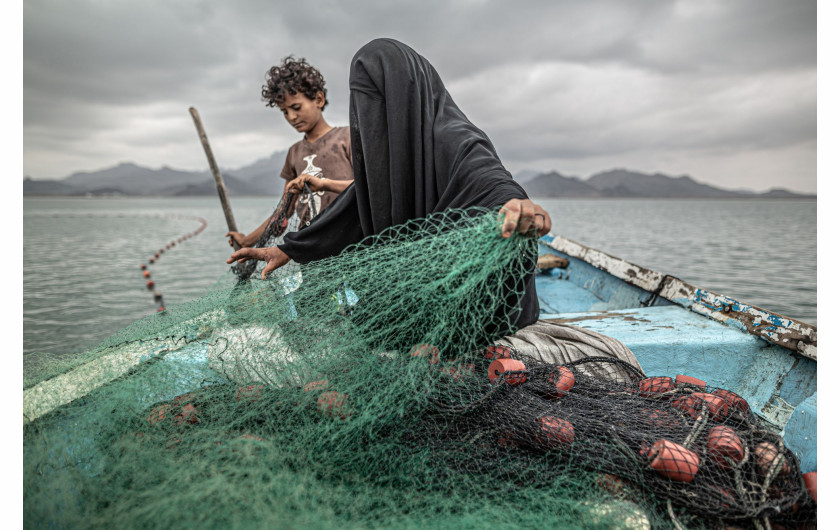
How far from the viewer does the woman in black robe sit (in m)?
2.27

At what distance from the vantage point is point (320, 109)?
150 inches

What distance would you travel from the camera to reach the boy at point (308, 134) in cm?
344

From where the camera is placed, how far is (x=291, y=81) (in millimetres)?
3477

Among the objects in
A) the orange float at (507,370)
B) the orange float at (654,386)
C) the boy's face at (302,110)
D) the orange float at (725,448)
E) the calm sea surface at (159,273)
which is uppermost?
the boy's face at (302,110)

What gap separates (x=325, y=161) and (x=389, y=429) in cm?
247

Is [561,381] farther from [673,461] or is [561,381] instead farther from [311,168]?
[311,168]

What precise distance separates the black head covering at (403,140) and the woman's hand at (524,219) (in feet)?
1.98

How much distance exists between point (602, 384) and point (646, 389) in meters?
0.18

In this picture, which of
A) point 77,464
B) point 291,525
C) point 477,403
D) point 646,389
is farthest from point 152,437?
point 646,389

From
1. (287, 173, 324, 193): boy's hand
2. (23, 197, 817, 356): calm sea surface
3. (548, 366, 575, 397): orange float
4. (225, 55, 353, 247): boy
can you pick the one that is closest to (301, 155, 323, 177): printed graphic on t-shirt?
(225, 55, 353, 247): boy

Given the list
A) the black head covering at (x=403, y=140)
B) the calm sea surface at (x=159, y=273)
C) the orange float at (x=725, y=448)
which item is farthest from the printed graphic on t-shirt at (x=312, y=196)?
the calm sea surface at (x=159, y=273)

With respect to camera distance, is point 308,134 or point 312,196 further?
point 308,134

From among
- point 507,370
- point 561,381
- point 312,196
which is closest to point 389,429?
point 507,370

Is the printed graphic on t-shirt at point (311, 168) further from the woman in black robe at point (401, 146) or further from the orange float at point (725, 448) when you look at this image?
the orange float at point (725, 448)
